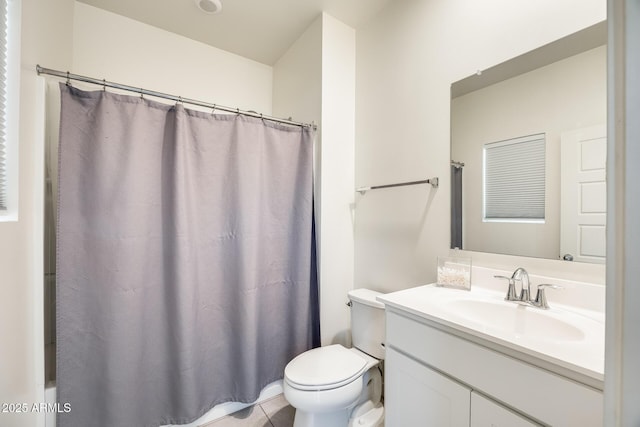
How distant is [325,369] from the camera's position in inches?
52.4

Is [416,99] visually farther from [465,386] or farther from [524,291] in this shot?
[465,386]

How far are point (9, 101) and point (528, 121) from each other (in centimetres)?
205

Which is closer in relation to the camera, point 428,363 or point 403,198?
point 428,363

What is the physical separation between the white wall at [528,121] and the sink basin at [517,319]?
0.25 m

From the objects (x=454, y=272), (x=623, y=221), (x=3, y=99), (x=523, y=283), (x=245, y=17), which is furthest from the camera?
(x=245, y=17)

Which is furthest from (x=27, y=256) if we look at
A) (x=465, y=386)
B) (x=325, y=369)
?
(x=465, y=386)

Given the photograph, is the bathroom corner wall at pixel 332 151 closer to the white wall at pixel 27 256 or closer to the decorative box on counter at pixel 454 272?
the decorative box on counter at pixel 454 272

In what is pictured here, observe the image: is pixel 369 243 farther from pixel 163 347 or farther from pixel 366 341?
pixel 163 347

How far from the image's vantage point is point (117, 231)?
1300 mm

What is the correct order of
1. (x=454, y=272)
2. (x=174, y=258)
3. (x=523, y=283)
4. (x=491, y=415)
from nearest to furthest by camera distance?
(x=491, y=415), (x=523, y=283), (x=454, y=272), (x=174, y=258)

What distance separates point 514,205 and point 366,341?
107 cm

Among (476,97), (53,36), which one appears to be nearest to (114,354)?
(53,36)

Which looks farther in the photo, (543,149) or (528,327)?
(543,149)

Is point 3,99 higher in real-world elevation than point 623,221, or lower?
higher
